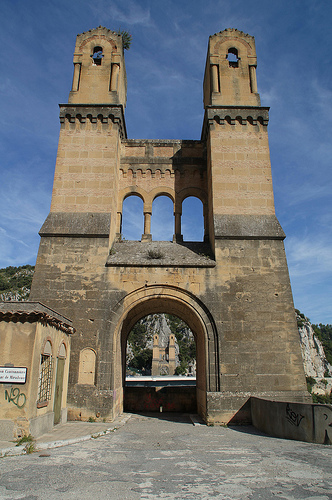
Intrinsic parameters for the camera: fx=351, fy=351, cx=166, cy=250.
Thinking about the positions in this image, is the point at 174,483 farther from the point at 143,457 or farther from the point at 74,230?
the point at 74,230

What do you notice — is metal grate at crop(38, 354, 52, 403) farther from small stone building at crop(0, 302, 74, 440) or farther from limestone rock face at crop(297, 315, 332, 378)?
limestone rock face at crop(297, 315, 332, 378)

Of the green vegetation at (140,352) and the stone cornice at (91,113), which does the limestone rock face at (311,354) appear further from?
the stone cornice at (91,113)

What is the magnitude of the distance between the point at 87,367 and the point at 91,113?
972cm

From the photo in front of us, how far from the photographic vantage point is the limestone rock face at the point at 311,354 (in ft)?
261

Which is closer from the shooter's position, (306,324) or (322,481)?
(322,481)

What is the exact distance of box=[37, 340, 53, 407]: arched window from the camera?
341 inches

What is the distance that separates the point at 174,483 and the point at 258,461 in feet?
6.88

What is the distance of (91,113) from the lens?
1416 cm

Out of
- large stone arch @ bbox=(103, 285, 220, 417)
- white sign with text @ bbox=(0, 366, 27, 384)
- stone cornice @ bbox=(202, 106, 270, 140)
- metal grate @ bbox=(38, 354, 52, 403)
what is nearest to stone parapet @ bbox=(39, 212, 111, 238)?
large stone arch @ bbox=(103, 285, 220, 417)

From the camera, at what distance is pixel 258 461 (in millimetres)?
6477

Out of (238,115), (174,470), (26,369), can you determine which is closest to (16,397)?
(26,369)

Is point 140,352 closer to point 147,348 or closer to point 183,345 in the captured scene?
point 147,348

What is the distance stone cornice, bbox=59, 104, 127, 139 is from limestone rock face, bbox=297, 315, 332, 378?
249ft

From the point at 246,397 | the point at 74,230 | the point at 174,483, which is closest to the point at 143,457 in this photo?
the point at 174,483
